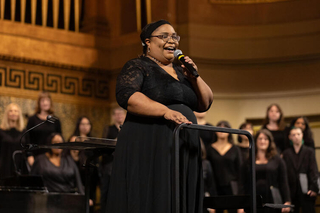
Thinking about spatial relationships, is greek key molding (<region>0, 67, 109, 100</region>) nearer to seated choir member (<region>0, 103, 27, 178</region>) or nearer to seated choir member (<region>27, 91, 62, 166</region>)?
seated choir member (<region>27, 91, 62, 166</region>)

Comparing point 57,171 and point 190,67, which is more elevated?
point 190,67

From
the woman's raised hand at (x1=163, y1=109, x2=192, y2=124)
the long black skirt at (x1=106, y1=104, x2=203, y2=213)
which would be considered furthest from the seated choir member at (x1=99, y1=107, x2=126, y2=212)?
the woman's raised hand at (x1=163, y1=109, x2=192, y2=124)

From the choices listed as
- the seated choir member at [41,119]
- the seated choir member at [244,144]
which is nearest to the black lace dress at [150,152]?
the seated choir member at [244,144]

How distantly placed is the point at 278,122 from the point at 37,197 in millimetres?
3344

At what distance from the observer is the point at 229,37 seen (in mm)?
8203

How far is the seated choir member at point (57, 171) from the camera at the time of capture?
19.6 feet

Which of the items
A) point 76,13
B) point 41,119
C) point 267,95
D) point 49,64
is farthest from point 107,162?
point 76,13

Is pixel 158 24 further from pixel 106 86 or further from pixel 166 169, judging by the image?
pixel 106 86

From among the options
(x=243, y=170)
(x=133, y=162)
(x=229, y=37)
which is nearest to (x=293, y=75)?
(x=229, y=37)

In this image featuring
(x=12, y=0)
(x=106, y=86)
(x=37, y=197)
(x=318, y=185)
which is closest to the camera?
(x=37, y=197)

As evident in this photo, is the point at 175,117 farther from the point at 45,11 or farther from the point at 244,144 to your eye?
the point at 45,11

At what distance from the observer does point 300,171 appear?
19.6 feet

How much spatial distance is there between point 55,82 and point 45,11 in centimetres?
101

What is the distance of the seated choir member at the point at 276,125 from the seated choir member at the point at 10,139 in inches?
106
